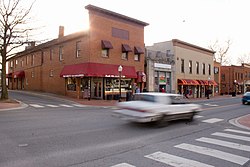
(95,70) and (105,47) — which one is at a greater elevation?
(105,47)

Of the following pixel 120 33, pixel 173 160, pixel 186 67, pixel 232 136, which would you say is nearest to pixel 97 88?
pixel 120 33

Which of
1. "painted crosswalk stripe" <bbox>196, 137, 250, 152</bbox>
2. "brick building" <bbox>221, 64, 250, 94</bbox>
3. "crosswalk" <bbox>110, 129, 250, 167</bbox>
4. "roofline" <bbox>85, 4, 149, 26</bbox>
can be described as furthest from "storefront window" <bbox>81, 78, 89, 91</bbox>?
"brick building" <bbox>221, 64, 250, 94</bbox>

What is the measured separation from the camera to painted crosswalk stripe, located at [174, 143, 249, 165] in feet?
18.8

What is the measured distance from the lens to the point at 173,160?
555 centimetres

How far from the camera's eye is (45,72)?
32.8 meters

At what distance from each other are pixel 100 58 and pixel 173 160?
19.8 metres

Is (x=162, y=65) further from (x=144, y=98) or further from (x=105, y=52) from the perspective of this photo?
(x=144, y=98)

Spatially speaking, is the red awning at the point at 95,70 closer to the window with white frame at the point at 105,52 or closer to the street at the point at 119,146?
the window with white frame at the point at 105,52

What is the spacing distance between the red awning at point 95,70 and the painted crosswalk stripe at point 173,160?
679 inches

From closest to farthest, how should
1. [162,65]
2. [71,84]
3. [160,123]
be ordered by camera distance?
[160,123] < [71,84] < [162,65]

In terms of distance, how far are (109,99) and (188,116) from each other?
14694 millimetres

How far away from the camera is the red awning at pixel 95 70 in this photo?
22875 millimetres

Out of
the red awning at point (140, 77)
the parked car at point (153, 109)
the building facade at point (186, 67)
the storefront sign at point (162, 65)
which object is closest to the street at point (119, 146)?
the parked car at point (153, 109)

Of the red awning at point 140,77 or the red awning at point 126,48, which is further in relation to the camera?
the red awning at point 140,77
